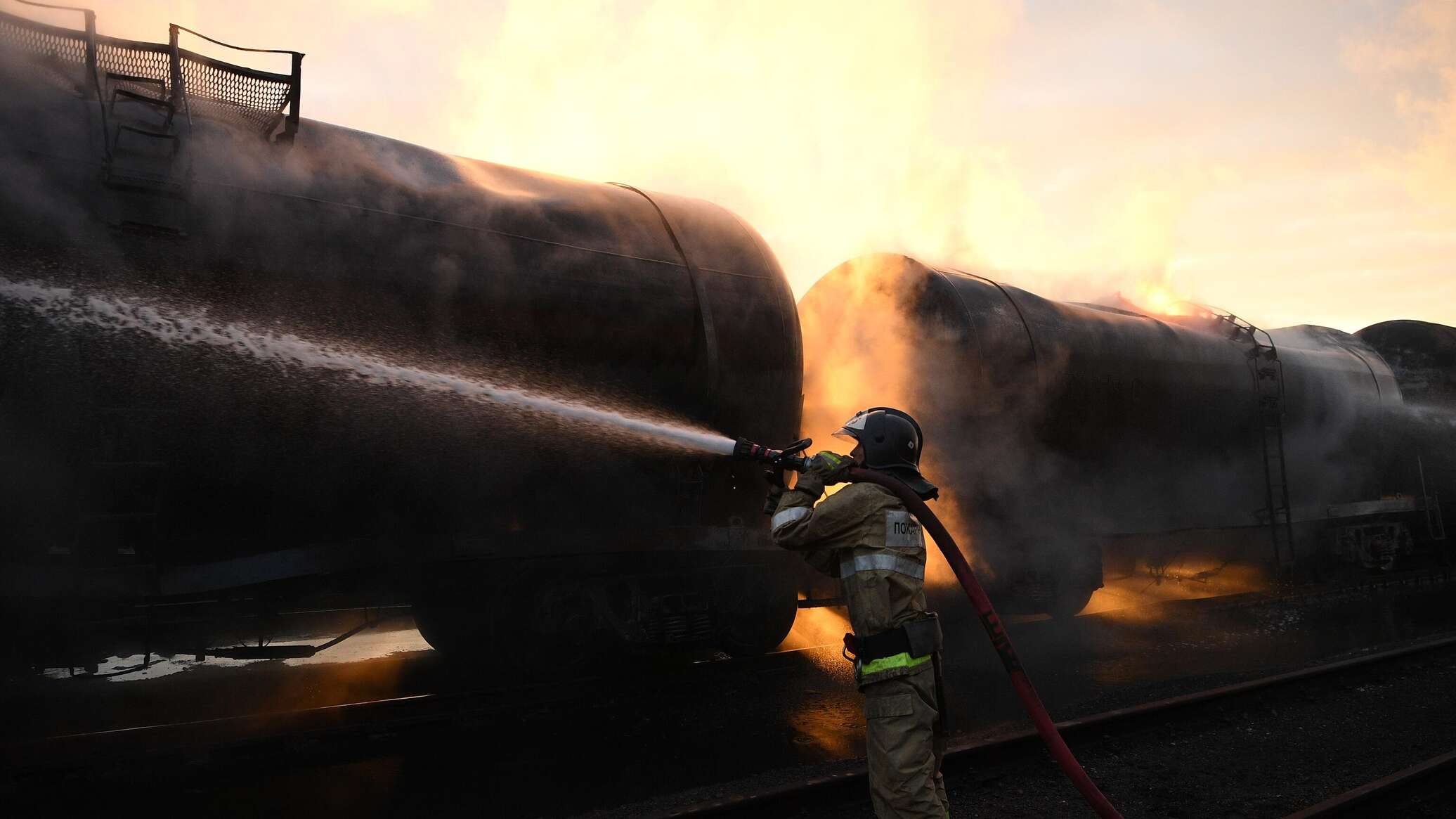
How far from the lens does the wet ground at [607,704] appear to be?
15.5 feet

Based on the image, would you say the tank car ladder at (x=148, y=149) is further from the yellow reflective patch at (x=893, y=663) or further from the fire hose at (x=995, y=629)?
the yellow reflective patch at (x=893, y=663)

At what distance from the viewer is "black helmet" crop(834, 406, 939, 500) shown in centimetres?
339

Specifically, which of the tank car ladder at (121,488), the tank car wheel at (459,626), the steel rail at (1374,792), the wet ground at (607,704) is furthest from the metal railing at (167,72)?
the steel rail at (1374,792)

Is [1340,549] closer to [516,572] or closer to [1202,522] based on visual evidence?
[1202,522]

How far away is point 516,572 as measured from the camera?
5.54 metres

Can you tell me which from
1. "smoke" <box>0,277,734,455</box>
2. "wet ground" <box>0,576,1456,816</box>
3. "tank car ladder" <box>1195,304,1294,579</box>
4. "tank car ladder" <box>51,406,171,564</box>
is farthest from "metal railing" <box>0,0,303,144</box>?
"tank car ladder" <box>1195,304,1294,579</box>

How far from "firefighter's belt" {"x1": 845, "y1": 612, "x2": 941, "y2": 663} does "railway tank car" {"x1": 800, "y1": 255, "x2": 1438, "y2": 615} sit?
4659 millimetres

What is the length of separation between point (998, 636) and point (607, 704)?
3.45m

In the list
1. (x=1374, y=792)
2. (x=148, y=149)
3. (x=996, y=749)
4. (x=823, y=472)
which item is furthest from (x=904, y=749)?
(x=148, y=149)

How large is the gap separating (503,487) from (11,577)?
2219 millimetres

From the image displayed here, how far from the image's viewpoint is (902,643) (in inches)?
125

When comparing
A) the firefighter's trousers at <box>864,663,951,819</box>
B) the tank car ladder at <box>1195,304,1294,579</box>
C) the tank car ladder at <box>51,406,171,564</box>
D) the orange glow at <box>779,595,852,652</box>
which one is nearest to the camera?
the firefighter's trousers at <box>864,663,951,819</box>

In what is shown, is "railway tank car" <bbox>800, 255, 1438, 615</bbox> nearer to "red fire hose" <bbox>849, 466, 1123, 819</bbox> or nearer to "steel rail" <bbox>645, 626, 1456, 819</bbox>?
"steel rail" <bbox>645, 626, 1456, 819</bbox>

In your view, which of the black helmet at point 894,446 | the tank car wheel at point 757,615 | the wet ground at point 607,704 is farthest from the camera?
the tank car wheel at point 757,615
